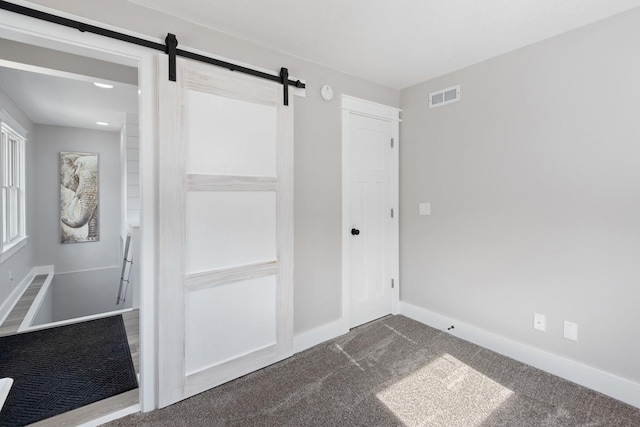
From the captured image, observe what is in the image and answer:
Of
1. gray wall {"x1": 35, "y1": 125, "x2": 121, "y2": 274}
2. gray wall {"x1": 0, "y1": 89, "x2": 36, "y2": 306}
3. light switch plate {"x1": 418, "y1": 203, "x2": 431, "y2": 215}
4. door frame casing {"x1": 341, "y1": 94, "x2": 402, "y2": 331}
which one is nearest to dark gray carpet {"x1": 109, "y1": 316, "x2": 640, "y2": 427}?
door frame casing {"x1": 341, "y1": 94, "x2": 402, "y2": 331}

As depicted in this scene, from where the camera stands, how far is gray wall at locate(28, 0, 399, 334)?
103 inches

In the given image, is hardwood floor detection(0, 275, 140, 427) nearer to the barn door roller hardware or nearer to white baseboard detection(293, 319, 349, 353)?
white baseboard detection(293, 319, 349, 353)

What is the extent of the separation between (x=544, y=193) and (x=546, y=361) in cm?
125

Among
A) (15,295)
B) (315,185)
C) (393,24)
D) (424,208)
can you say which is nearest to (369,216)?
(424,208)

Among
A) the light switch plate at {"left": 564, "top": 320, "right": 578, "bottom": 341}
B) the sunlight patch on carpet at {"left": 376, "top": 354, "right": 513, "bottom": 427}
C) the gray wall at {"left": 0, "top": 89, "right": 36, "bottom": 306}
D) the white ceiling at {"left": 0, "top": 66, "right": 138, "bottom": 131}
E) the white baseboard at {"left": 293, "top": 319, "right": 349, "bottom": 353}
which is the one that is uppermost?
the white ceiling at {"left": 0, "top": 66, "right": 138, "bottom": 131}

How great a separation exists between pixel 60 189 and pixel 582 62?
7181mm

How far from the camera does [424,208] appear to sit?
3.18 m

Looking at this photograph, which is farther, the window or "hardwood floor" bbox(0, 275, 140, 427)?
the window

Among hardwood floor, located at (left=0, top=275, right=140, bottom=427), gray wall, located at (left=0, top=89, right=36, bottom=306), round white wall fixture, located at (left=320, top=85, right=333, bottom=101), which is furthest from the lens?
gray wall, located at (left=0, top=89, right=36, bottom=306)

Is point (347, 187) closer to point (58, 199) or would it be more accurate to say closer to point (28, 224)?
point (28, 224)

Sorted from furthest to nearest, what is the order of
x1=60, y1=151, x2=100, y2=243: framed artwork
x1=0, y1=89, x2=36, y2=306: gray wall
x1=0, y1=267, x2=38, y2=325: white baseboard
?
x1=60, y1=151, x2=100, y2=243: framed artwork
x1=0, y1=89, x2=36, y2=306: gray wall
x1=0, y1=267, x2=38, y2=325: white baseboard

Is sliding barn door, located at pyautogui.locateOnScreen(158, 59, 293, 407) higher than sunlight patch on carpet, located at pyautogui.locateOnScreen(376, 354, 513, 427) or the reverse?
higher

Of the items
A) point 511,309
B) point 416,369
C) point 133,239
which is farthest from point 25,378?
point 511,309

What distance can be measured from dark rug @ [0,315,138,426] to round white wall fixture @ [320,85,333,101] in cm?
264
